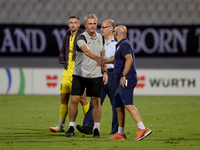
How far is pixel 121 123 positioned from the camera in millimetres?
6070

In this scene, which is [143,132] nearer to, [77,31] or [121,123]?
[121,123]

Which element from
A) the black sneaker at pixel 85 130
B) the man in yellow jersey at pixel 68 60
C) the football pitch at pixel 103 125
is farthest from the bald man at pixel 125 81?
the man in yellow jersey at pixel 68 60

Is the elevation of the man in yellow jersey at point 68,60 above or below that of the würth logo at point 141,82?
above

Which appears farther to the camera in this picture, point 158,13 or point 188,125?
point 158,13

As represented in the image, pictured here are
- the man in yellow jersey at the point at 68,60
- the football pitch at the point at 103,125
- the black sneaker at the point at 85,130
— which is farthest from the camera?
the man in yellow jersey at the point at 68,60

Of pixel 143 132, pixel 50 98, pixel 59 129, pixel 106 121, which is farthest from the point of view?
pixel 50 98

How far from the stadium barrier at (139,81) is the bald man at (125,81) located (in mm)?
8815

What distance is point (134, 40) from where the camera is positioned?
1553cm

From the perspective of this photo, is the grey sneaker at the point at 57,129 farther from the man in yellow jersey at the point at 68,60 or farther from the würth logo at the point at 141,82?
the würth logo at the point at 141,82

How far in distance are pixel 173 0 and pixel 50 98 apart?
24.8 feet

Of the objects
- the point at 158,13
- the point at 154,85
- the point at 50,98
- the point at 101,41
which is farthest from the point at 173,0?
the point at 101,41

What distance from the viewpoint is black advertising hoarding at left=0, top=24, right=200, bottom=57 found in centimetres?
1554

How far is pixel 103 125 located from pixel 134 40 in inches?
314

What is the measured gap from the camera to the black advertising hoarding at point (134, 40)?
51.0ft
